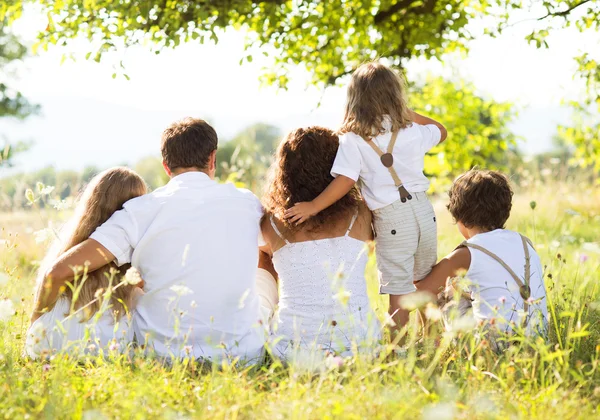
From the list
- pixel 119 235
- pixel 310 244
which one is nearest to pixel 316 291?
pixel 310 244

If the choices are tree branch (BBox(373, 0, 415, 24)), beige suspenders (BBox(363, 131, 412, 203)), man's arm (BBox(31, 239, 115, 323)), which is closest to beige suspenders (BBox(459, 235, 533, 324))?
beige suspenders (BBox(363, 131, 412, 203))

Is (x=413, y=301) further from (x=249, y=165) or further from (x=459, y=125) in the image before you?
(x=459, y=125)

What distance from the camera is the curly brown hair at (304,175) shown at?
142 inches

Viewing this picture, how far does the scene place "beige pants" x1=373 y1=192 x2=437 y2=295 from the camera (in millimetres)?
3818

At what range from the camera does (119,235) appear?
338cm

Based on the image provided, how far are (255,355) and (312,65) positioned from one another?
417 centimetres

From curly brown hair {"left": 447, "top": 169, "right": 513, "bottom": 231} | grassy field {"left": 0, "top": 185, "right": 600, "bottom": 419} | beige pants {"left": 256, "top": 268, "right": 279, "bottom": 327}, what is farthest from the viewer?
beige pants {"left": 256, "top": 268, "right": 279, "bottom": 327}

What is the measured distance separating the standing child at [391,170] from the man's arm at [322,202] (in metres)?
0.27

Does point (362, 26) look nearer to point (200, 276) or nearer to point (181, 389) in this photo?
point (200, 276)

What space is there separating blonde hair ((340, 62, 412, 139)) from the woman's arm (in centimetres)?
80

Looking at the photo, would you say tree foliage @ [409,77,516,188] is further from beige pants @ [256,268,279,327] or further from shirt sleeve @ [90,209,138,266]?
shirt sleeve @ [90,209,138,266]

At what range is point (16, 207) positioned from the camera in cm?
669

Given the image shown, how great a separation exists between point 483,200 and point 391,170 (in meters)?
0.54

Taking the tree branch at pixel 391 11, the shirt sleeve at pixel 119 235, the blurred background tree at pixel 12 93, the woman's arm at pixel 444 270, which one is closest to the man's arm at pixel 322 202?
the woman's arm at pixel 444 270
